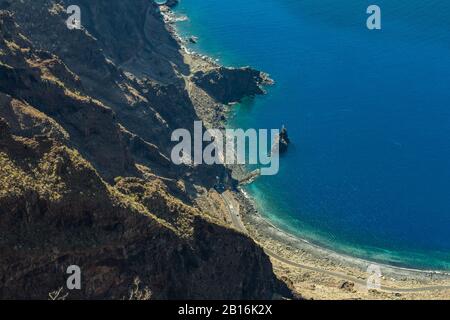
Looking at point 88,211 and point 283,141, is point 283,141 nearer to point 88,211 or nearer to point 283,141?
point 283,141

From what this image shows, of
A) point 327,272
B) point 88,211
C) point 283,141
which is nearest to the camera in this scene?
point 88,211

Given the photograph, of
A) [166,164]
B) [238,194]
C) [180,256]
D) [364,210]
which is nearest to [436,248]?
[364,210]

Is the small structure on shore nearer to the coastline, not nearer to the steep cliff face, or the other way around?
the coastline

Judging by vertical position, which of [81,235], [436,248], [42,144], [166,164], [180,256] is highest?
[42,144]

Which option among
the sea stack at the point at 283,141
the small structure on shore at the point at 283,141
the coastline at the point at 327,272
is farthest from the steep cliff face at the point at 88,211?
the sea stack at the point at 283,141

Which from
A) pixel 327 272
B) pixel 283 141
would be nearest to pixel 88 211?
pixel 327 272

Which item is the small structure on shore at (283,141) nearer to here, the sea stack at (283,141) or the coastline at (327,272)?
the sea stack at (283,141)

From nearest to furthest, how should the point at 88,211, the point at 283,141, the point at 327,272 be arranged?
the point at 88,211, the point at 327,272, the point at 283,141

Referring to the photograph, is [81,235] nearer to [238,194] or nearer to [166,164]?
[166,164]

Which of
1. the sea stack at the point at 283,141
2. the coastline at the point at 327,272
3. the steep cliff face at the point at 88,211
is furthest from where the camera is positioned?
the sea stack at the point at 283,141
